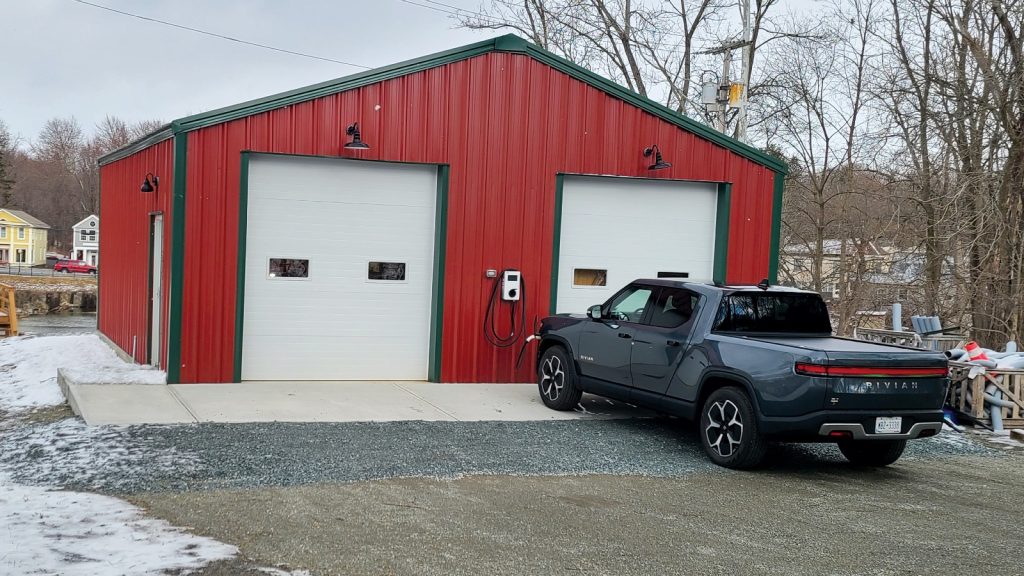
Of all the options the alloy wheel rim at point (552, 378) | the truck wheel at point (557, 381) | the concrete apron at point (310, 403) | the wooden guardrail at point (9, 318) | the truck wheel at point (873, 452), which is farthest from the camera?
the wooden guardrail at point (9, 318)

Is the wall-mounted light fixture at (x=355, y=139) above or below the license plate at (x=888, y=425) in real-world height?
above

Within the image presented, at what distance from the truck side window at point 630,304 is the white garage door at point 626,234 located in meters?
Answer: 2.99

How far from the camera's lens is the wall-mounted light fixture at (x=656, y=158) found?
12570 mm

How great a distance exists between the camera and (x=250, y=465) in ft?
23.4

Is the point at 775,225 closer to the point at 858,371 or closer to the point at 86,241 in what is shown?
the point at 858,371

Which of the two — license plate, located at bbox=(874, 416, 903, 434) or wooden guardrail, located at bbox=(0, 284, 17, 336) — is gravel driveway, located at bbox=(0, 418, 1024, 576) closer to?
license plate, located at bbox=(874, 416, 903, 434)

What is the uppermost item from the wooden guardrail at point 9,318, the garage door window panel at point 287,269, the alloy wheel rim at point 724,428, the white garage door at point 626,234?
the white garage door at point 626,234

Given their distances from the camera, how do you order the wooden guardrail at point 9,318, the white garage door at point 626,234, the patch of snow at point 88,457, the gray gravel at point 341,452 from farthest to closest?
the wooden guardrail at point 9,318 → the white garage door at point 626,234 → the gray gravel at point 341,452 → the patch of snow at point 88,457

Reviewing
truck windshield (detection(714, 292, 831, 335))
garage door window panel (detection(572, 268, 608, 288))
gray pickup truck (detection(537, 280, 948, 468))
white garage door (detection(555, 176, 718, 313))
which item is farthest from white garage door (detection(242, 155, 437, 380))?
truck windshield (detection(714, 292, 831, 335))

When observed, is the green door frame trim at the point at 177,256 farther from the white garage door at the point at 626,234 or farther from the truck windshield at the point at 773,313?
the truck windshield at the point at 773,313

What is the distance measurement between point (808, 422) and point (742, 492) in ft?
2.66

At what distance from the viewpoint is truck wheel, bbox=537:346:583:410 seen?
33.4 feet

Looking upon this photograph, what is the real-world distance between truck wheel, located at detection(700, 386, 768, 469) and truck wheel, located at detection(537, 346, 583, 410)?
217cm

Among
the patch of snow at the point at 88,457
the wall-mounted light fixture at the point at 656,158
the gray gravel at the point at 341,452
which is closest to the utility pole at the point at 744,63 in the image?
the wall-mounted light fixture at the point at 656,158
